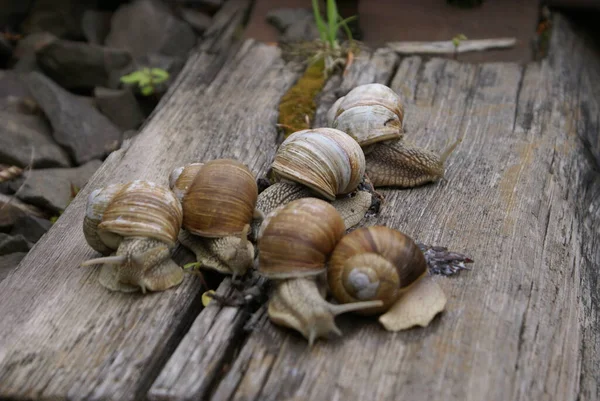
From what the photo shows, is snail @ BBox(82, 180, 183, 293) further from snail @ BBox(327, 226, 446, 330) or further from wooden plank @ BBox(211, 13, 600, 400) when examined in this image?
snail @ BBox(327, 226, 446, 330)

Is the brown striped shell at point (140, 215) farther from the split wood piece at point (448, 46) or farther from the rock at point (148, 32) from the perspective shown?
the rock at point (148, 32)

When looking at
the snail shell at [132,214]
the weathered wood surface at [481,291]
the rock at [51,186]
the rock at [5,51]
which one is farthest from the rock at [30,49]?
the snail shell at [132,214]

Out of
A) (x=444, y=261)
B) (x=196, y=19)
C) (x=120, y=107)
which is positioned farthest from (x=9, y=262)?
(x=196, y=19)

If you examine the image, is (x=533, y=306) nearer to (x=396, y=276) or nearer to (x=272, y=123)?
(x=396, y=276)

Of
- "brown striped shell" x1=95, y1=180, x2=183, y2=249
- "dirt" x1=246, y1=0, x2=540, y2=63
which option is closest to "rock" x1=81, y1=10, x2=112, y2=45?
"dirt" x1=246, y1=0, x2=540, y2=63

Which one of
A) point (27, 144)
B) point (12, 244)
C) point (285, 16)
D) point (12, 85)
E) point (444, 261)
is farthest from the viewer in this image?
point (285, 16)

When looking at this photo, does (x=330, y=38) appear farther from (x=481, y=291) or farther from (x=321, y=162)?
(x=481, y=291)

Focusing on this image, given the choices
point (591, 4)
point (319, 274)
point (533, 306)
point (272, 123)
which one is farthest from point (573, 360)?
point (591, 4)
